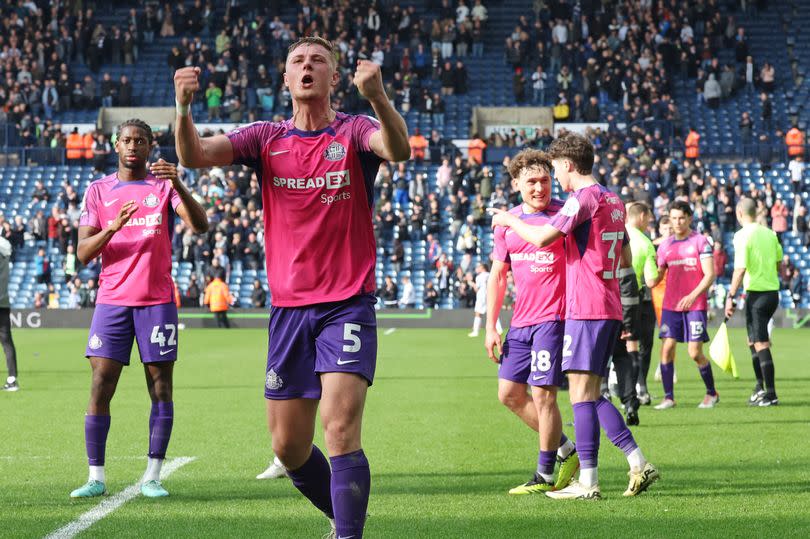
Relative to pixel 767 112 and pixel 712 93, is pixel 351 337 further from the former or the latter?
pixel 712 93

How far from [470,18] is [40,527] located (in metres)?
41.5

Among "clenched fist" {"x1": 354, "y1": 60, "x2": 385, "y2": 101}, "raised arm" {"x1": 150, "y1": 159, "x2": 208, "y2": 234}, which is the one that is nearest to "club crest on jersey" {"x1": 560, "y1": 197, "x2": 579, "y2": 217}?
"raised arm" {"x1": 150, "y1": 159, "x2": 208, "y2": 234}

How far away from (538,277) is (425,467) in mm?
1763

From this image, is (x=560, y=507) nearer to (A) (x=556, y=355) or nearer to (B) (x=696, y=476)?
(A) (x=556, y=355)

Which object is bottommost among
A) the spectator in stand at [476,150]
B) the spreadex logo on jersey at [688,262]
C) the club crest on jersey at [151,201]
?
the spreadex logo on jersey at [688,262]

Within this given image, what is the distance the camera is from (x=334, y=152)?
540 centimetres

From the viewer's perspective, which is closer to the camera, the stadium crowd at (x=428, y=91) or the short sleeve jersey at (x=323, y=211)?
the short sleeve jersey at (x=323, y=211)

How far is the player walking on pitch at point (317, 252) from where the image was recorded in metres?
5.28

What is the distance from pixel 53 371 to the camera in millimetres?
19125

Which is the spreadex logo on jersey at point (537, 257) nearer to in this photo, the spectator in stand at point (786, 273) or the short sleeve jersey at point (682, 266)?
the short sleeve jersey at point (682, 266)

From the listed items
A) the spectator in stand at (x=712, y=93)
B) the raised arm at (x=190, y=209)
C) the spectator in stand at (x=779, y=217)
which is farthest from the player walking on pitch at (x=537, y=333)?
the spectator in stand at (x=712, y=93)

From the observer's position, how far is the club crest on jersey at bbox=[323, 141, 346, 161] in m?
5.39

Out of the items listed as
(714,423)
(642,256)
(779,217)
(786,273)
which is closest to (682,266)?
(642,256)

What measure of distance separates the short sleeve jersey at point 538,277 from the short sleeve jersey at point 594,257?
286mm
